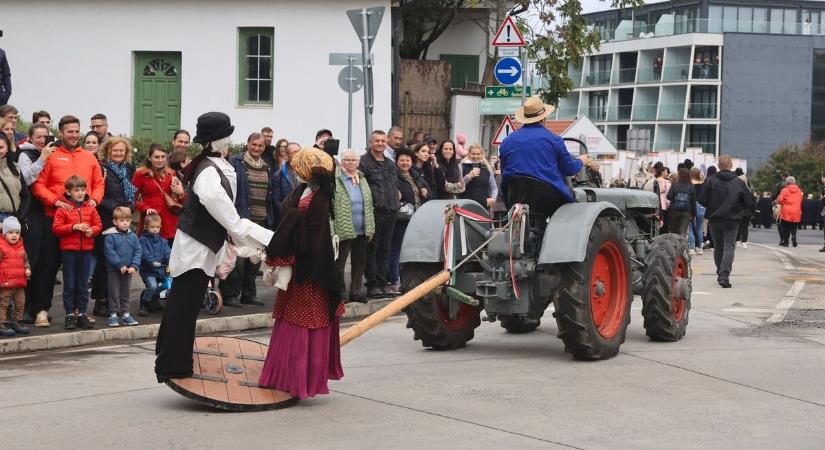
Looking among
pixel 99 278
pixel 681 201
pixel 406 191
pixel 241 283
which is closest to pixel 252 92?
pixel 681 201

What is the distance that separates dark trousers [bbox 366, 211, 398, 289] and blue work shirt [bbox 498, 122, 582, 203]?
4.43 meters

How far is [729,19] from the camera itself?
10044cm

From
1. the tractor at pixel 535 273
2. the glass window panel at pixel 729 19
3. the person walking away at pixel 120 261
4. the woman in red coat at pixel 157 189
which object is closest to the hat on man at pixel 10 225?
the person walking away at pixel 120 261

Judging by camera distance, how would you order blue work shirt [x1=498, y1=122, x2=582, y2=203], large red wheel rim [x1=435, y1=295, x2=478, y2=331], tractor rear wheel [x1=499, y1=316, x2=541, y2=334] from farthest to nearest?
tractor rear wheel [x1=499, y1=316, x2=541, y2=334]
large red wheel rim [x1=435, y1=295, x2=478, y2=331]
blue work shirt [x1=498, y1=122, x2=582, y2=203]

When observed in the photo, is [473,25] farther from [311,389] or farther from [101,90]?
[311,389]

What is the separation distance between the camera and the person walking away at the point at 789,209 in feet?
113

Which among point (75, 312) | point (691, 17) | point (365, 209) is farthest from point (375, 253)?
point (691, 17)

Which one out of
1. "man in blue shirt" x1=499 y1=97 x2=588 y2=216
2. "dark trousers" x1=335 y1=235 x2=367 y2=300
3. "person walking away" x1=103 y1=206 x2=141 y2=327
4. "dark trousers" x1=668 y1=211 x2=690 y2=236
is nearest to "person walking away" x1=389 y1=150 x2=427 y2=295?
"dark trousers" x1=335 y1=235 x2=367 y2=300

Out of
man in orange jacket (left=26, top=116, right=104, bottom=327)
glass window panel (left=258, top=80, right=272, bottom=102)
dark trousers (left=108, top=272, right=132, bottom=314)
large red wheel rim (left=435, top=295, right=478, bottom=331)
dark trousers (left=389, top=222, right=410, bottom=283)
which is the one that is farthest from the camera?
glass window panel (left=258, top=80, right=272, bottom=102)

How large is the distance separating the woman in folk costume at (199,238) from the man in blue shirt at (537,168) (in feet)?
10.1

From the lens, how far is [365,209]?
584 inches

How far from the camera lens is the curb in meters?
11.6

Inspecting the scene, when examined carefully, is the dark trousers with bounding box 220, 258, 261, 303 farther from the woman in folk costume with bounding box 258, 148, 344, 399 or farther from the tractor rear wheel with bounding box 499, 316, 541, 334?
the woman in folk costume with bounding box 258, 148, 344, 399

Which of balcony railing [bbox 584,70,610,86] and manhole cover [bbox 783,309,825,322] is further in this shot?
balcony railing [bbox 584,70,610,86]
